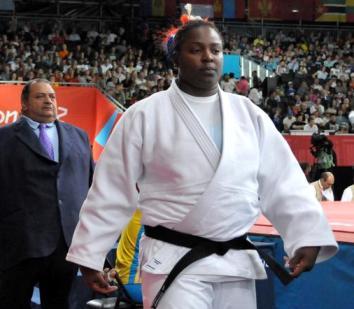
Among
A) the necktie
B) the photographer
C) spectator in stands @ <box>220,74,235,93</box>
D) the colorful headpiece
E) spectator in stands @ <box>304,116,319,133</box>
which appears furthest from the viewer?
spectator in stands @ <box>220,74,235,93</box>

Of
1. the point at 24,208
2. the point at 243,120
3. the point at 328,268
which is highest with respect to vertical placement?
the point at 243,120

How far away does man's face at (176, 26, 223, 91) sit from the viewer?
7.75ft

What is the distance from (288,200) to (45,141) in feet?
5.37

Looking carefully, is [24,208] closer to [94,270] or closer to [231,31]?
[94,270]

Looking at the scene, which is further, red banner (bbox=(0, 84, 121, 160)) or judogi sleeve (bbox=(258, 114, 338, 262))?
red banner (bbox=(0, 84, 121, 160))

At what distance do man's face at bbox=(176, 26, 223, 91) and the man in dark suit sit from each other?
131cm

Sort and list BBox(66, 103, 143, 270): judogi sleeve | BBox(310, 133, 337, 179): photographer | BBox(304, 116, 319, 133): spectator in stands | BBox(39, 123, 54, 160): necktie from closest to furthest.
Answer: BBox(66, 103, 143, 270): judogi sleeve
BBox(39, 123, 54, 160): necktie
BBox(310, 133, 337, 179): photographer
BBox(304, 116, 319, 133): spectator in stands

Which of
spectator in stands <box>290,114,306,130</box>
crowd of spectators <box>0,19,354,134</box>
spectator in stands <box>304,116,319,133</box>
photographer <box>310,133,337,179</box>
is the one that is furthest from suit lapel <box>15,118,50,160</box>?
spectator in stands <box>290,114,306,130</box>

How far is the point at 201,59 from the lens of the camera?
2.36m

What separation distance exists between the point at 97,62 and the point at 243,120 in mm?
15359

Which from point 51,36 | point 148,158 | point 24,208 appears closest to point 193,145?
point 148,158

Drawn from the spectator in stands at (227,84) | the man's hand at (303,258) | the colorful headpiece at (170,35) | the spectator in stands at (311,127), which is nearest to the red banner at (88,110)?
the spectator in stands at (311,127)

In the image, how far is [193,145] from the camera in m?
2.27

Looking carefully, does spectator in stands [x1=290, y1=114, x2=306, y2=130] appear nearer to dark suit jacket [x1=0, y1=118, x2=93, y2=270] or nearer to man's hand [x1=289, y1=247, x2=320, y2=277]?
dark suit jacket [x1=0, y1=118, x2=93, y2=270]
